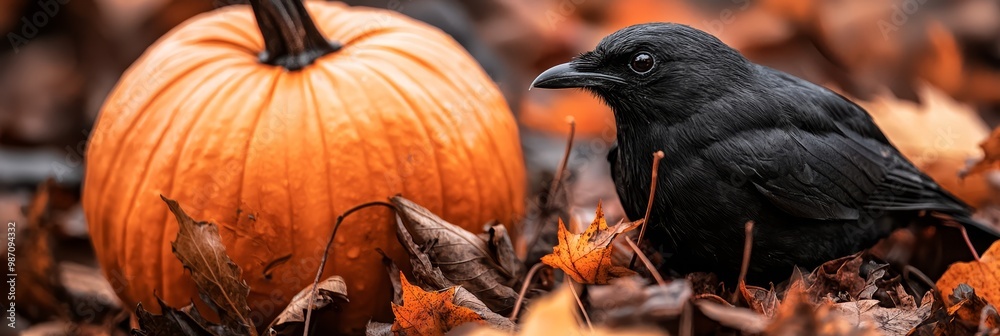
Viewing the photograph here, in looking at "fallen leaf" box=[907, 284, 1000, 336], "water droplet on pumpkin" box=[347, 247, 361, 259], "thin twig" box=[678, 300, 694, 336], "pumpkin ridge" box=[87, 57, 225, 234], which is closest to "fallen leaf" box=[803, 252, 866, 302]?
"fallen leaf" box=[907, 284, 1000, 336]

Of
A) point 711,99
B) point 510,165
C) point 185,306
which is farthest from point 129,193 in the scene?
point 711,99

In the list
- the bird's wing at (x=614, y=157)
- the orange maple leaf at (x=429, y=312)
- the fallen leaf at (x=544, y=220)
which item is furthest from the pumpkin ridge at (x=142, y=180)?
the bird's wing at (x=614, y=157)

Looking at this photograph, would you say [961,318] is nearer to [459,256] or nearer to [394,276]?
[459,256]

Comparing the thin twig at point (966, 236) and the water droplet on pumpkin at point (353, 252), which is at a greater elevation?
the thin twig at point (966, 236)

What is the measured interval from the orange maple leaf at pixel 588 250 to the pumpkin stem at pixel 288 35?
1019 millimetres

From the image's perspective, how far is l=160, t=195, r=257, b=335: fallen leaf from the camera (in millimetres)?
2246

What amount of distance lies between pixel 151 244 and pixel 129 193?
0.54ft

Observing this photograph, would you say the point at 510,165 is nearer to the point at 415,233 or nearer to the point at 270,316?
the point at 415,233

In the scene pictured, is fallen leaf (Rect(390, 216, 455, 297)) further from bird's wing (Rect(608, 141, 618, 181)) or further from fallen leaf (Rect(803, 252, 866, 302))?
fallen leaf (Rect(803, 252, 866, 302))

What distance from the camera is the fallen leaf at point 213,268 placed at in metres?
2.25

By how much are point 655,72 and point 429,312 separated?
34.0 inches

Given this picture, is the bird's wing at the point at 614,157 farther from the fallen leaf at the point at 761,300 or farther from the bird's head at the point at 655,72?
the fallen leaf at the point at 761,300

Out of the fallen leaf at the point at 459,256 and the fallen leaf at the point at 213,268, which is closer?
the fallen leaf at the point at 213,268

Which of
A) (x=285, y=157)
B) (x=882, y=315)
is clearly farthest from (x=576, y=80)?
(x=882, y=315)
